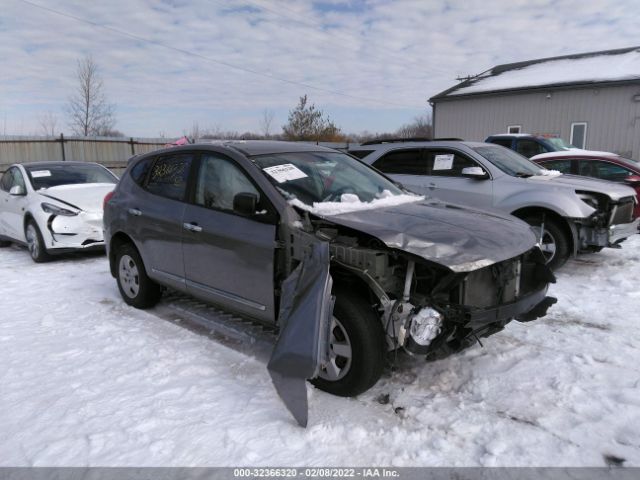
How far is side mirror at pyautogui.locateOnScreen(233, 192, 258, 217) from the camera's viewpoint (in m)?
3.54

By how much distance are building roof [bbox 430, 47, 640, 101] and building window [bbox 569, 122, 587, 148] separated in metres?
1.62

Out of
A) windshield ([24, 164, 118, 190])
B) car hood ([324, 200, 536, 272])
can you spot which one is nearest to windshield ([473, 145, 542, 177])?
car hood ([324, 200, 536, 272])

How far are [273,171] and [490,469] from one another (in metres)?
2.51

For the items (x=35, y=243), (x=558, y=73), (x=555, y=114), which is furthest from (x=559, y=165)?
(x=558, y=73)

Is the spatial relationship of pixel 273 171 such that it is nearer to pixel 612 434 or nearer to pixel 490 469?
pixel 490 469

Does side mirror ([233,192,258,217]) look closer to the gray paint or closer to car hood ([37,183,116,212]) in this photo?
car hood ([37,183,116,212])

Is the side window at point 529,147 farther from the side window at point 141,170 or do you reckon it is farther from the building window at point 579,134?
the building window at point 579,134

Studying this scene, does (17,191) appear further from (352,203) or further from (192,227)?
(352,203)

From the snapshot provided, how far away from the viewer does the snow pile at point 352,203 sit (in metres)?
3.55

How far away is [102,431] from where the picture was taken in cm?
290

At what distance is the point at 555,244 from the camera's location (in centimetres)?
596

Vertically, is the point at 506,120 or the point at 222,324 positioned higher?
the point at 506,120

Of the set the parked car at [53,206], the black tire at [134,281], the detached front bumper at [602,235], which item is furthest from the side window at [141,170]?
the detached front bumper at [602,235]

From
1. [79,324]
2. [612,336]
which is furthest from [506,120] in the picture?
[79,324]
